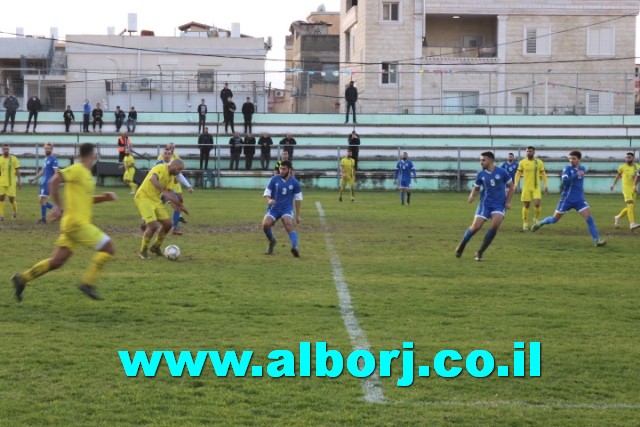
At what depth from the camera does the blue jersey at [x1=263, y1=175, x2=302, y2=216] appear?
18984mm

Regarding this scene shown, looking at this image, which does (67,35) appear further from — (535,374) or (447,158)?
(535,374)

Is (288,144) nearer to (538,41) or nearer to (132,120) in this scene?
(132,120)

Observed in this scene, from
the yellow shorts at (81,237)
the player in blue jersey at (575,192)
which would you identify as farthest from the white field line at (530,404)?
the player in blue jersey at (575,192)

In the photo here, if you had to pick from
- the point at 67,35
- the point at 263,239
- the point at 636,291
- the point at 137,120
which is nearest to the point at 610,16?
the point at 137,120

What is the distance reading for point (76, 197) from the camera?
12.5 meters

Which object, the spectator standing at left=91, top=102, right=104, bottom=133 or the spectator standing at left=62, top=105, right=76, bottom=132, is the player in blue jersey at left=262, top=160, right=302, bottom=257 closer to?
the spectator standing at left=91, top=102, right=104, bottom=133

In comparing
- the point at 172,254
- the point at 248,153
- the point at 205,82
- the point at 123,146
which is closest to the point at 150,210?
the point at 172,254

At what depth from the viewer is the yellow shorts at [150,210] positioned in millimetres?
17828

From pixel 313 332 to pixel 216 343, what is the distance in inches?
45.5

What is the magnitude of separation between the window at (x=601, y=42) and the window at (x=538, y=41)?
239 centimetres

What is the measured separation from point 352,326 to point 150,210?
7.11 metres

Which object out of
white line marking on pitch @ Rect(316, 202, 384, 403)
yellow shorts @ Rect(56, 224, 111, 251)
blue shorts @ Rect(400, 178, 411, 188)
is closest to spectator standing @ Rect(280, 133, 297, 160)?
blue shorts @ Rect(400, 178, 411, 188)

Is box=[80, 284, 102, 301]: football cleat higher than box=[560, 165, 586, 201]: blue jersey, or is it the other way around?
box=[560, 165, 586, 201]: blue jersey

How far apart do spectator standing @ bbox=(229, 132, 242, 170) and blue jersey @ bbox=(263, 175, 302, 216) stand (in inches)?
975
